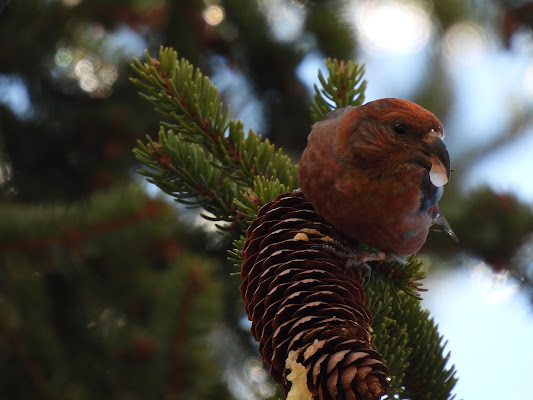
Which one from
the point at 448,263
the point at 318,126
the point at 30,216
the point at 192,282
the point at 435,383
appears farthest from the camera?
the point at 448,263

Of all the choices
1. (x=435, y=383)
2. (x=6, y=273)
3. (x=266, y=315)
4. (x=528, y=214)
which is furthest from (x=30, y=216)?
(x=528, y=214)

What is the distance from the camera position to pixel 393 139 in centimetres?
147

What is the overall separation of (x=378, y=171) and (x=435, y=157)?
15 cm

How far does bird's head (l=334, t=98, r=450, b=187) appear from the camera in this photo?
142cm

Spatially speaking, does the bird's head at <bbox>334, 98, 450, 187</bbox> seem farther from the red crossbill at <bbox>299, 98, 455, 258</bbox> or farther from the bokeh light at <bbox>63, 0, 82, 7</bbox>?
the bokeh light at <bbox>63, 0, 82, 7</bbox>

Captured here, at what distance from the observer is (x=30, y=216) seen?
2.24m

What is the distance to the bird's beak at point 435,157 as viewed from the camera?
1391mm

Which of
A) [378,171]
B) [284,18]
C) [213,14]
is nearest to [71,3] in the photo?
[213,14]

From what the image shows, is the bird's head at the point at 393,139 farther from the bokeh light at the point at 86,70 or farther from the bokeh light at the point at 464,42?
the bokeh light at the point at 464,42

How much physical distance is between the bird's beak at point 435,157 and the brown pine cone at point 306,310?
0.85 feet

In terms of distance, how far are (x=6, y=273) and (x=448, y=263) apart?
1.66 meters

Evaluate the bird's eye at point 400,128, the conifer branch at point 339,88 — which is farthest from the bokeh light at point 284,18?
the bird's eye at point 400,128

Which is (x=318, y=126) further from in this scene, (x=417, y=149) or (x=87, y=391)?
(x=87, y=391)

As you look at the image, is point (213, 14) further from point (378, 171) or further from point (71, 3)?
point (378, 171)
